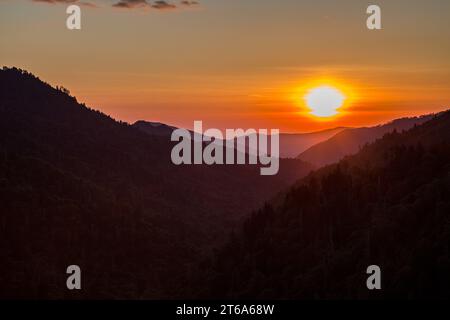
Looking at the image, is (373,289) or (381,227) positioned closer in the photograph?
(373,289)

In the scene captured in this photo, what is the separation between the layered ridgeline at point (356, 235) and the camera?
12512 centimetres

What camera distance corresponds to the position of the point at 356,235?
14825 cm

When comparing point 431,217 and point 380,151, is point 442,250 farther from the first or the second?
point 380,151

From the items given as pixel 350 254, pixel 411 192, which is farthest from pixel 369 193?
pixel 350 254

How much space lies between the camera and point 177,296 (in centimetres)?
17050

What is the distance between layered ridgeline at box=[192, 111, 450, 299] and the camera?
125125 millimetres

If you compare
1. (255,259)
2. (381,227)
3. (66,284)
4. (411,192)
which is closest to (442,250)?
(381,227)

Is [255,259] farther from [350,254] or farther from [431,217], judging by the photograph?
[431,217]
